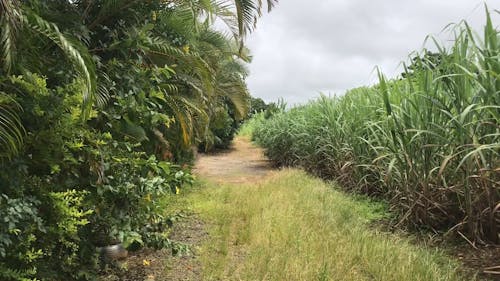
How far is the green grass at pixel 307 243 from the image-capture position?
276 cm

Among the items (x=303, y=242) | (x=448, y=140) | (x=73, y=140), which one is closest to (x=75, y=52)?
(x=73, y=140)

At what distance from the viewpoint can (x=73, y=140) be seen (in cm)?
261

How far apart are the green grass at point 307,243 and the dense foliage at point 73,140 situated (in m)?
0.67

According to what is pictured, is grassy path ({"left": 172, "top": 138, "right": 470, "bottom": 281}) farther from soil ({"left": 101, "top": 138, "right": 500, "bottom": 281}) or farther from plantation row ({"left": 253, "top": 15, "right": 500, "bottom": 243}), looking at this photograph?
plantation row ({"left": 253, "top": 15, "right": 500, "bottom": 243})

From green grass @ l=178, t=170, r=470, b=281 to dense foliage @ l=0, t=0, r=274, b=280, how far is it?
67 centimetres

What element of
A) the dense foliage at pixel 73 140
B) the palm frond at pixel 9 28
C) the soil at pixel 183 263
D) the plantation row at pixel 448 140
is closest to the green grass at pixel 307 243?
the soil at pixel 183 263

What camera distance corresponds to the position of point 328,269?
277 centimetres

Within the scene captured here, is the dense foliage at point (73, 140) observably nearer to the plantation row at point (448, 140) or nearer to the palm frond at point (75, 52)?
the palm frond at point (75, 52)

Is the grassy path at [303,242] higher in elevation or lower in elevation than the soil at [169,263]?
higher

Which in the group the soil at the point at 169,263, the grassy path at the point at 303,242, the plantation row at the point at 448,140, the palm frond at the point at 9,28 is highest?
the palm frond at the point at 9,28

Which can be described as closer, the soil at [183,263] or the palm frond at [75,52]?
the palm frond at [75,52]

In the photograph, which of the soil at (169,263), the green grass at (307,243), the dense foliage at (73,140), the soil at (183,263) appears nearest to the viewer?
the dense foliage at (73,140)

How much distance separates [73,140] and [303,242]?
1.79 m

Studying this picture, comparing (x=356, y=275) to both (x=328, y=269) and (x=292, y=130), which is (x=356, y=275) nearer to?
(x=328, y=269)
